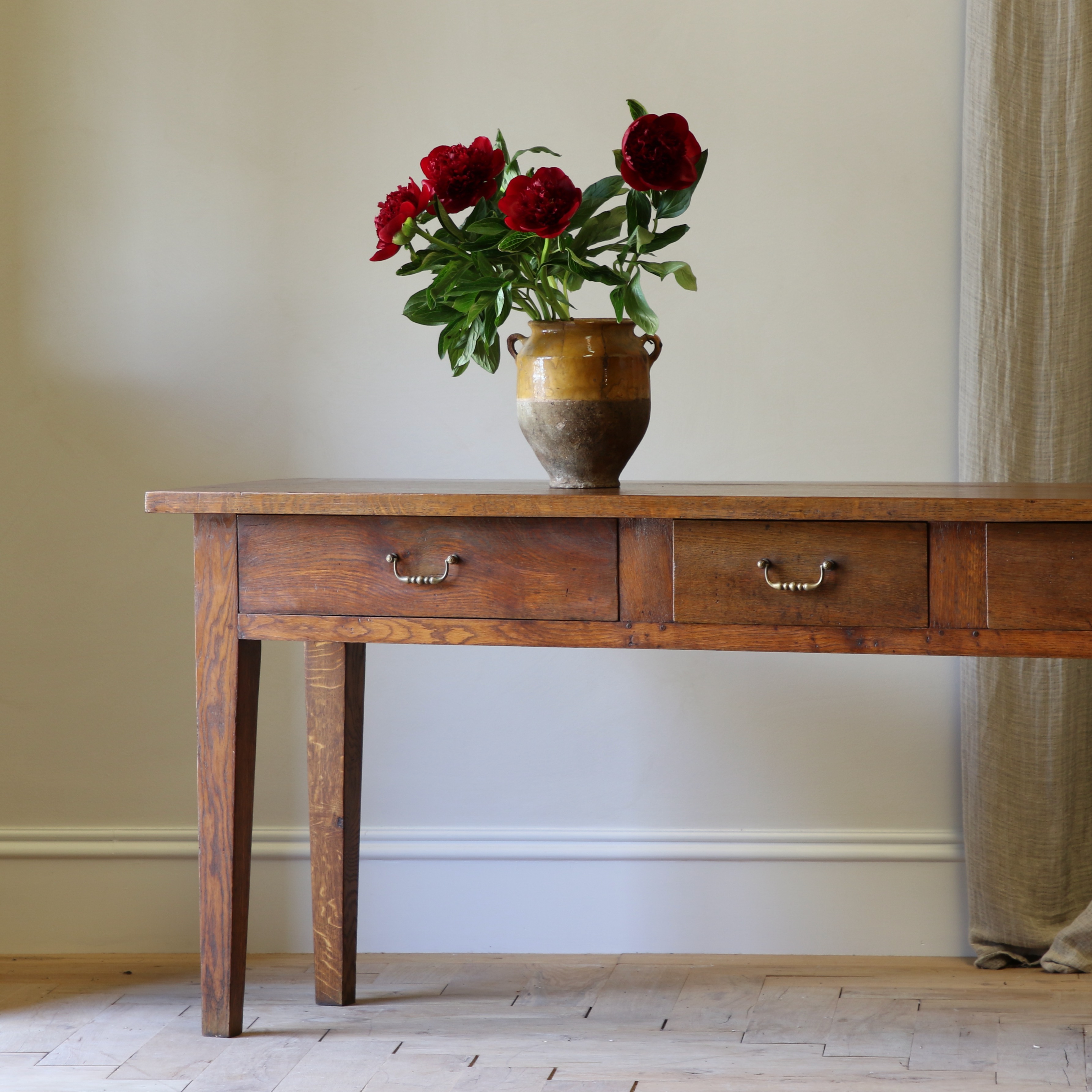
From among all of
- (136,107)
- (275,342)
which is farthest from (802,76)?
(136,107)

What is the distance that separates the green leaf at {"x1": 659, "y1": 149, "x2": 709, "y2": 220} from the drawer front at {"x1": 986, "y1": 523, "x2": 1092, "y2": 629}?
0.55 metres

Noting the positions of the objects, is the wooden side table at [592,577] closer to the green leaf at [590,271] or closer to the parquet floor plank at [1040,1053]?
the green leaf at [590,271]

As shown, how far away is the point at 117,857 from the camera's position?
216 cm

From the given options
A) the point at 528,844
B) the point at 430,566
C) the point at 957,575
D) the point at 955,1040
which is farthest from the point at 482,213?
the point at 955,1040

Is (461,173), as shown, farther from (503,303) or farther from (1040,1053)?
(1040,1053)

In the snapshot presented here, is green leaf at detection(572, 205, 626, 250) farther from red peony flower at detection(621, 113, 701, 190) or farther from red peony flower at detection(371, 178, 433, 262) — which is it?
red peony flower at detection(371, 178, 433, 262)

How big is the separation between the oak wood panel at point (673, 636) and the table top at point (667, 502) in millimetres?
133

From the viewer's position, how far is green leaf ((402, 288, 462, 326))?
162 cm

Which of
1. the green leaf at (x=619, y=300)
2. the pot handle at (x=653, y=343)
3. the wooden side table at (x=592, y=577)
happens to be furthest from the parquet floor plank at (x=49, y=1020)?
the green leaf at (x=619, y=300)

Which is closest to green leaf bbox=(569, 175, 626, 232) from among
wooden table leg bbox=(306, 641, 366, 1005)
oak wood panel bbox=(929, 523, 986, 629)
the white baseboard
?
oak wood panel bbox=(929, 523, 986, 629)

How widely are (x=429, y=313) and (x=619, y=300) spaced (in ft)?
0.83

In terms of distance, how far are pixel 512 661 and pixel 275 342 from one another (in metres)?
0.70

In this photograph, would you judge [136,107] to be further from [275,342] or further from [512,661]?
[512,661]

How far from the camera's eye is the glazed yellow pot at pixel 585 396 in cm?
156
